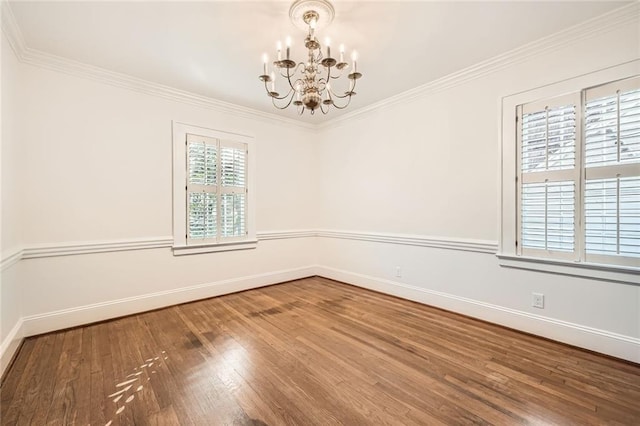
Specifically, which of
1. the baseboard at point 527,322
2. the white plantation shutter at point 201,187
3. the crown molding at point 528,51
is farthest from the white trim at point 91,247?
the crown molding at point 528,51

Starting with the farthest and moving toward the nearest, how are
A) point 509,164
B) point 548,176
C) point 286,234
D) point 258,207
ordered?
1. point 286,234
2. point 258,207
3. point 509,164
4. point 548,176

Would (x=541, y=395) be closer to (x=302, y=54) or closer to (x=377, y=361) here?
(x=377, y=361)

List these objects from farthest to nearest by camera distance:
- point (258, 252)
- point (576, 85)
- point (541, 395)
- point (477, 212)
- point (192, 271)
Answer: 1. point (258, 252)
2. point (192, 271)
3. point (477, 212)
4. point (576, 85)
5. point (541, 395)

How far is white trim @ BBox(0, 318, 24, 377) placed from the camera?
6.81ft

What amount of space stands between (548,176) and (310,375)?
2692 millimetres

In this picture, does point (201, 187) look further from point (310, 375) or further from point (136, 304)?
point (310, 375)

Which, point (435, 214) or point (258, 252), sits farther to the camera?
point (258, 252)

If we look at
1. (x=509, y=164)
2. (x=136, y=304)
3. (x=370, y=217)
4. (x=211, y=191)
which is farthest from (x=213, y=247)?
(x=509, y=164)

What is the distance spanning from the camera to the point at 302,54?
2.73 m

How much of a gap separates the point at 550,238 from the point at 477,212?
0.67m

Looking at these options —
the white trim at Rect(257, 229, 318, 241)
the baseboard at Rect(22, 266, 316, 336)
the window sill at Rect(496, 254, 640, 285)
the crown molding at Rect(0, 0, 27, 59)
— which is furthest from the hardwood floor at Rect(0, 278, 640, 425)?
the crown molding at Rect(0, 0, 27, 59)

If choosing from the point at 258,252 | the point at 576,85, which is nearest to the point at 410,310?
the point at 258,252

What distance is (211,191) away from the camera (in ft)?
12.5

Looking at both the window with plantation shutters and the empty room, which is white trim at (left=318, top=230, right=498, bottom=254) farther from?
the window with plantation shutters
